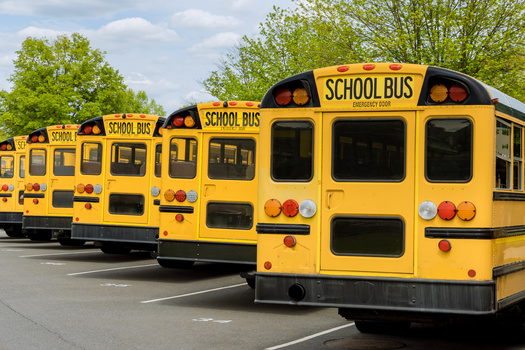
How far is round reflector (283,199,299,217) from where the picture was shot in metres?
6.47

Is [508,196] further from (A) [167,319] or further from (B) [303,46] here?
(B) [303,46]

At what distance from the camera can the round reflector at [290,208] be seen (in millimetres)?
6473

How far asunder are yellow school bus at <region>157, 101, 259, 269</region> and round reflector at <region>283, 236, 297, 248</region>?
A: 3894 millimetres

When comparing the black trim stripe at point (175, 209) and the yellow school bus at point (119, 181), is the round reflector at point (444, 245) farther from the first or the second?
the yellow school bus at point (119, 181)

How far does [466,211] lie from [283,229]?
1.54m

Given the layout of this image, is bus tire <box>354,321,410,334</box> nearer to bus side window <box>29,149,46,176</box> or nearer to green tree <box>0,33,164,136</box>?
bus side window <box>29,149,46,176</box>

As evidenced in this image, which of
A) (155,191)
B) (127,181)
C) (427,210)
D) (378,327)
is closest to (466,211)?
(427,210)

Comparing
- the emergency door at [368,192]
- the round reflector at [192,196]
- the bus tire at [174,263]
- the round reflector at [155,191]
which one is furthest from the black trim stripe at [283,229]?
the round reflector at [155,191]

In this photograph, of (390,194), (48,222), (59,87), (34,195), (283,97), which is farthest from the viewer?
(59,87)

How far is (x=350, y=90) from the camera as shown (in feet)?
21.1

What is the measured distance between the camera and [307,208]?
6457 mm

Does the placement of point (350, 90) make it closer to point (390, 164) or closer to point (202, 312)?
point (390, 164)

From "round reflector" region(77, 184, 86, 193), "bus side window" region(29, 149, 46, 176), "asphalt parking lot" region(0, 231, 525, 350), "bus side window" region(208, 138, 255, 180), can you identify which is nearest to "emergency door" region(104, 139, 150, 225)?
"round reflector" region(77, 184, 86, 193)

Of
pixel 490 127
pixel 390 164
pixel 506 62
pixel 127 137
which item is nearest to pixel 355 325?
pixel 390 164
